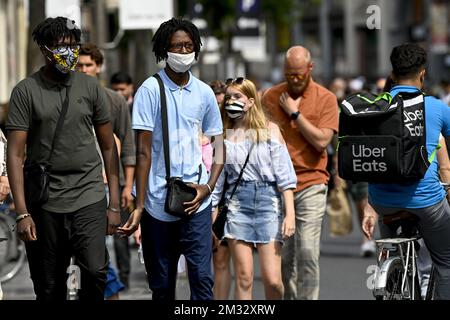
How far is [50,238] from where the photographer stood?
805 cm

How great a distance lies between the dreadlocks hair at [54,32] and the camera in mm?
8086

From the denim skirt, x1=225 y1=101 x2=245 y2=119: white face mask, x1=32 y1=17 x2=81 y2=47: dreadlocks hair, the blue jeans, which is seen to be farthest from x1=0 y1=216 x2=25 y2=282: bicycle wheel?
x1=32 y1=17 x2=81 y2=47: dreadlocks hair

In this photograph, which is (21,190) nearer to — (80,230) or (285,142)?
(80,230)

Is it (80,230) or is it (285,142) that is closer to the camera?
(80,230)

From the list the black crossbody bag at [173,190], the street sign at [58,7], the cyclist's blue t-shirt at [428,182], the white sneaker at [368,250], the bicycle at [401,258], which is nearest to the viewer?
the black crossbody bag at [173,190]

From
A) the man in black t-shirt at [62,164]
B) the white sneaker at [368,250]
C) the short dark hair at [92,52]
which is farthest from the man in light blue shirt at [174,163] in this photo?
A: the white sneaker at [368,250]

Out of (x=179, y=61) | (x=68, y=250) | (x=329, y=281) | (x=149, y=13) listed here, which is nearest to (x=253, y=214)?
(x=179, y=61)

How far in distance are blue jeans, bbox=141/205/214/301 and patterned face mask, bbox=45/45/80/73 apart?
38.6 inches

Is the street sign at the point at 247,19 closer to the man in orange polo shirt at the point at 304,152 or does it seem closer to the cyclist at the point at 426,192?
the man in orange polo shirt at the point at 304,152

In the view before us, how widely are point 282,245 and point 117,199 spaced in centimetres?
211

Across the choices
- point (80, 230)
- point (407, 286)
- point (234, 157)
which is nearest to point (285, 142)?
point (234, 157)

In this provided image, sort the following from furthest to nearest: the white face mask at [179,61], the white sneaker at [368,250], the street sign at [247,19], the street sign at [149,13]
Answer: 1. the street sign at [247,19]
2. the street sign at [149,13]
3. the white sneaker at [368,250]
4. the white face mask at [179,61]

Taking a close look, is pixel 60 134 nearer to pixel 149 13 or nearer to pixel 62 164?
pixel 62 164

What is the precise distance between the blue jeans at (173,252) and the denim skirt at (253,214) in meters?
1.28
